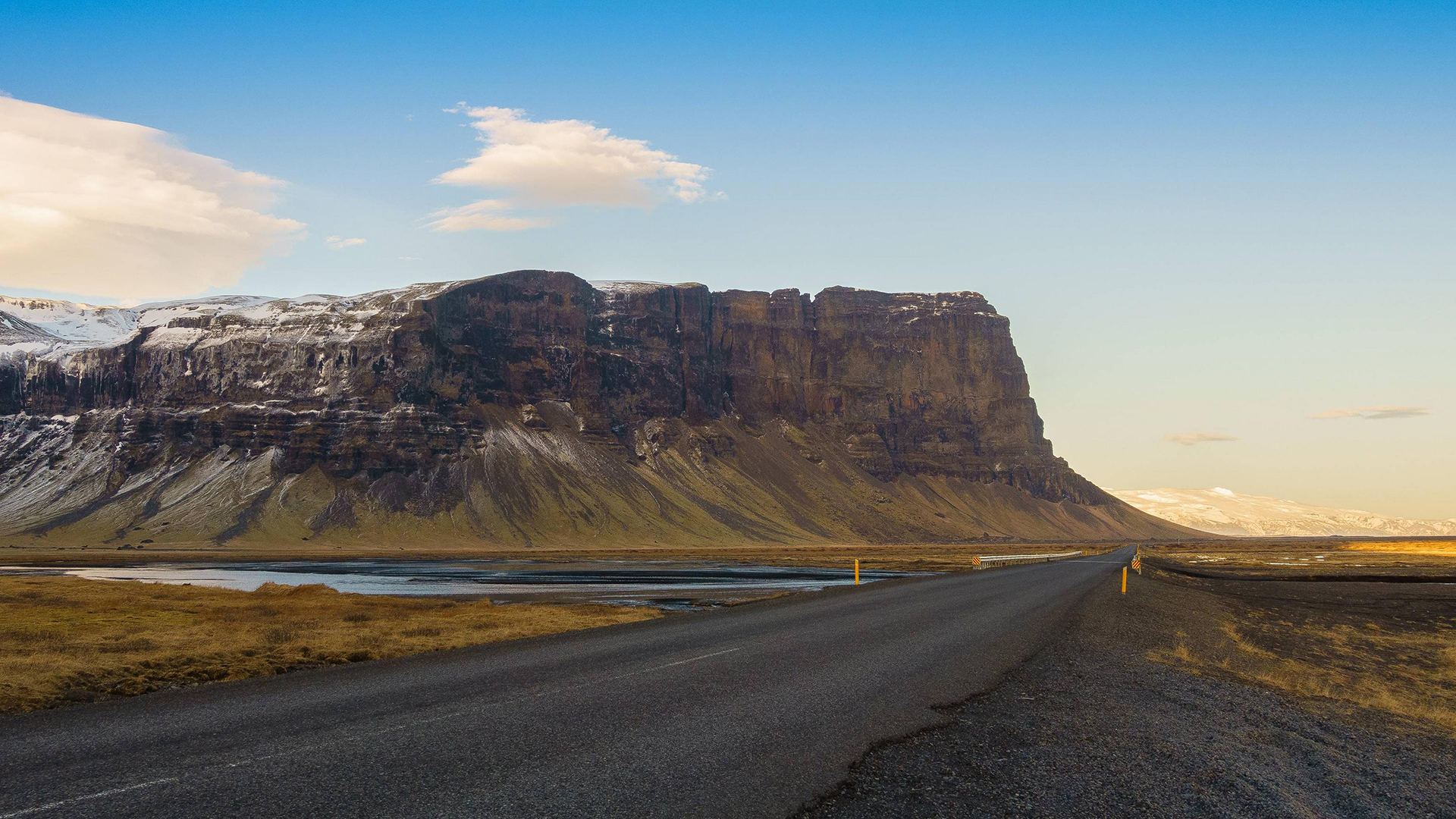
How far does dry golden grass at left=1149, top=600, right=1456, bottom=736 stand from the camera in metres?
18.5

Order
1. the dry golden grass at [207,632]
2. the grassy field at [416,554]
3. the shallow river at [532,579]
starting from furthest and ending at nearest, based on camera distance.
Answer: the grassy field at [416,554]
the shallow river at [532,579]
the dry golden grass at [207,632]

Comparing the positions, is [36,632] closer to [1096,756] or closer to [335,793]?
[335,793]

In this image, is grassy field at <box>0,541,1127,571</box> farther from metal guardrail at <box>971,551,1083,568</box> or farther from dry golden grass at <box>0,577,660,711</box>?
dry golden grass at <box>0,577,660,711</box>

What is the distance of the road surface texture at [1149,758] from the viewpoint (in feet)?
30.7

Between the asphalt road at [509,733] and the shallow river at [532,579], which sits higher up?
the asphalt road at [509,733]

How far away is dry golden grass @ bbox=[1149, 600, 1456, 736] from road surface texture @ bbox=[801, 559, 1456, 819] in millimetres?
1613

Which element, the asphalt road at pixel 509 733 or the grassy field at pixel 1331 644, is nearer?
the asphalt road at pixel 509 733

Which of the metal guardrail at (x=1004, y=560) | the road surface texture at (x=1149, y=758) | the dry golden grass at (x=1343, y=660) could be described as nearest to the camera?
the road surface texture at (x=1149, y=758)

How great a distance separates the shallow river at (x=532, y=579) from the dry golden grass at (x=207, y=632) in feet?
31.0

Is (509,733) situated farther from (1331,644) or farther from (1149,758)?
(1331,644)

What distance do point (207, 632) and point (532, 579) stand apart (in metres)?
48.2

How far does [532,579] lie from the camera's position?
235 ft

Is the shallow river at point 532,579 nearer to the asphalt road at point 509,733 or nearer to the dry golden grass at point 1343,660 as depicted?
the dry golden grass at point 1343,660

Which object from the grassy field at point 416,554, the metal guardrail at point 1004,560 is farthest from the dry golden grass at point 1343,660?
the grassy field at point 416,554
